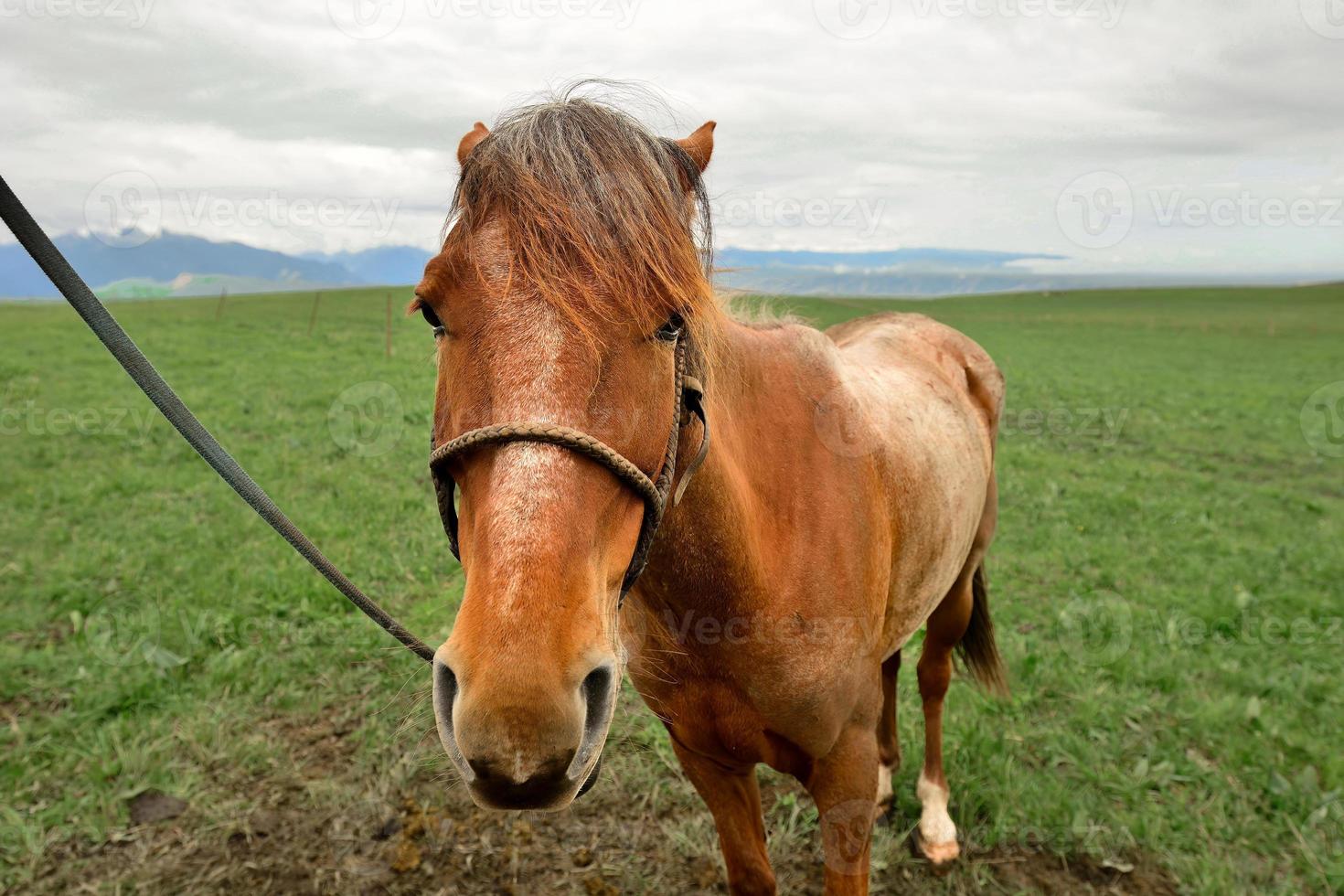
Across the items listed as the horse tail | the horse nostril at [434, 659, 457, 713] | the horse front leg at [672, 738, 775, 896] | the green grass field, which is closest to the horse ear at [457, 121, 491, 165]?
the horse nostril at [434, 659, 457, 713]

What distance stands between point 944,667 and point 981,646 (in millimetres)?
519

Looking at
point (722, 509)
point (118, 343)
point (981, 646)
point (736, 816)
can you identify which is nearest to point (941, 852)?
point (981, 646)

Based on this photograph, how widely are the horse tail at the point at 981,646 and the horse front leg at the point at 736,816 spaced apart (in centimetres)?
225

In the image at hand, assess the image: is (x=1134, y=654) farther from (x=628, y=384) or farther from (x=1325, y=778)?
(x=628, y=384)

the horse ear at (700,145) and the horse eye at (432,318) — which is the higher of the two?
the horse ear at (700,145)

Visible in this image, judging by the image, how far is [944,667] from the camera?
433 cm

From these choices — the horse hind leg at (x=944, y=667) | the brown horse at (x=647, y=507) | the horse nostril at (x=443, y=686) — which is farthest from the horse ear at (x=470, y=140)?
the horse hind leg at (x=944, y=667)

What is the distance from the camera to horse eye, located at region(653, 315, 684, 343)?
173cm

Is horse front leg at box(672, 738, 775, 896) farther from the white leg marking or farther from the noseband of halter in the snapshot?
the noseband of halter

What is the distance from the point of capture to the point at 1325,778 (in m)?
4.20

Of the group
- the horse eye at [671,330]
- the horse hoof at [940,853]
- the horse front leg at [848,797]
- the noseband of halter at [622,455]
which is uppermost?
the horse eye at [671,330]

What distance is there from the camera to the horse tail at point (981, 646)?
4.69 meters

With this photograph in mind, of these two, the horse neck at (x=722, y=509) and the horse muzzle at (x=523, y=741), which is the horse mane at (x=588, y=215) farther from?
the horse muzzle at (x=523, y=741)

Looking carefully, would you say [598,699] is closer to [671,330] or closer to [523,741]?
[523,741]
